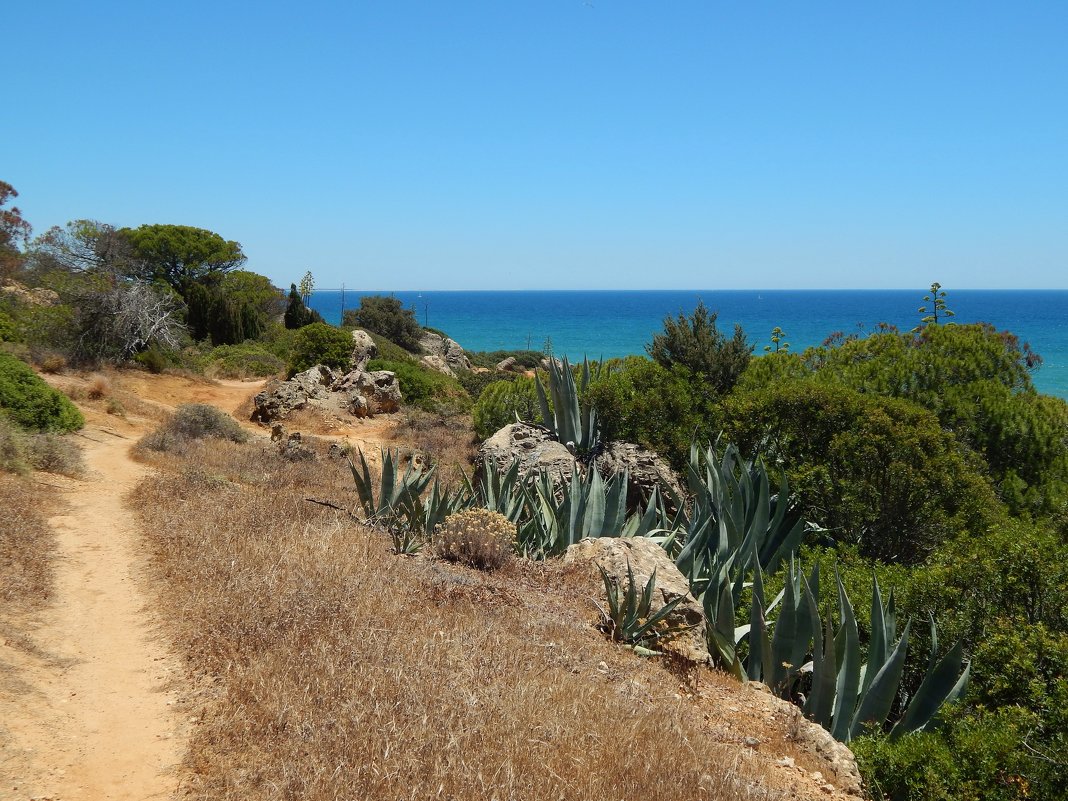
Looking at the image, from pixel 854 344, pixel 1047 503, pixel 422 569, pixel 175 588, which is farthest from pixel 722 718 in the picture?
pixel 854 344

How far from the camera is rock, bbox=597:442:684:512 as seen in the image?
9773 millimetres

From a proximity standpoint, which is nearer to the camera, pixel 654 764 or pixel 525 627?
pixel 654 764

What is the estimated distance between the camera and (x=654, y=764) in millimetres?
3711

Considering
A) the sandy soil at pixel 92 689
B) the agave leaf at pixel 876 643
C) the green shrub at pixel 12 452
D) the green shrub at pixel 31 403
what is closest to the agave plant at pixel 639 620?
the agave leaf at pixel 876 643

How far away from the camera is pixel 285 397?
57.2ft

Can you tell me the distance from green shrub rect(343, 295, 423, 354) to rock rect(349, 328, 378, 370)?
1633 centimetres

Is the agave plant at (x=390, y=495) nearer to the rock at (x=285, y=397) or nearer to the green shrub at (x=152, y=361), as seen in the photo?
the rock at (x=285, y=397)

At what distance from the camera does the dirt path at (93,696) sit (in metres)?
3.62

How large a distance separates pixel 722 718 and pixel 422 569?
110 inches

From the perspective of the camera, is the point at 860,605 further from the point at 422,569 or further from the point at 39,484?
the point at 39,484

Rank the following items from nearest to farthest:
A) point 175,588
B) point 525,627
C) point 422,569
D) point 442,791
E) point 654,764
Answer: point 442,791 < point 654,764 < point 525,627 < point 175,588 < point 422,569

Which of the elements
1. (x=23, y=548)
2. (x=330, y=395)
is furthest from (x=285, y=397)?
(x=23, y=548)

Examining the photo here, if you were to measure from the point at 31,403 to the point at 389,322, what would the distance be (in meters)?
31.4

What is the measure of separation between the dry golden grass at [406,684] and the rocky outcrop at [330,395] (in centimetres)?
1050
